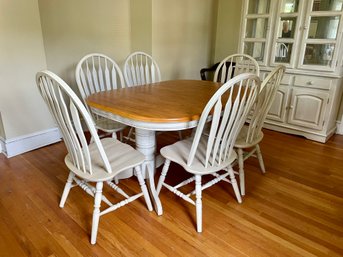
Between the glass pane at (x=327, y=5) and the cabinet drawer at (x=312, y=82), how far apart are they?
68 centimetres

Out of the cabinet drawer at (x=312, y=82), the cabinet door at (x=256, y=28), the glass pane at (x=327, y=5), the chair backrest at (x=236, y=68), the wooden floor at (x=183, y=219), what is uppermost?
the glass pane at (x=327, y=5)

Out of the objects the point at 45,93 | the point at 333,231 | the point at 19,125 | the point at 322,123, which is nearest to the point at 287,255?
the point at 333,231

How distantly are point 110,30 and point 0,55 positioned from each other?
1.21 metres

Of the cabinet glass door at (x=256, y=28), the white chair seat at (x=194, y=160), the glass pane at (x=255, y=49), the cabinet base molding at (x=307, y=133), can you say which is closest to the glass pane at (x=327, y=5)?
the cabinet glass door at (x=256, y=28)

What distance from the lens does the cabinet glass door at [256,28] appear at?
3025 mm

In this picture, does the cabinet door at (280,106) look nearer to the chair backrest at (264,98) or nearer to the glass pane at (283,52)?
the glass pane at (283,52)

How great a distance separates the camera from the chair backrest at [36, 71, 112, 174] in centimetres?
124

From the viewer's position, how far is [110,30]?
9.90 ft

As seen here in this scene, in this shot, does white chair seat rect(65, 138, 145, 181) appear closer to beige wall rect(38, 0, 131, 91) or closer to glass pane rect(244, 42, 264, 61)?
beige wall rect(38, 0, 131, 91)

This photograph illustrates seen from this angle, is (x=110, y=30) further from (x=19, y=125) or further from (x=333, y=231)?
(x=333, y=231)

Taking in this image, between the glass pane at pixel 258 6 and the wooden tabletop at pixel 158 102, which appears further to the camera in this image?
the glass pane at pixel 258 6

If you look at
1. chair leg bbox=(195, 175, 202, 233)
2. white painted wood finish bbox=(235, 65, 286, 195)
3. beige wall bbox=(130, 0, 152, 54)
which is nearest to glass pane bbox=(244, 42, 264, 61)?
beige wall bbox=(130, 0, 152, 54)

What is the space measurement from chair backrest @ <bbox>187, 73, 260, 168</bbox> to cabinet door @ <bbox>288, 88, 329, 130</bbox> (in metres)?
1.68

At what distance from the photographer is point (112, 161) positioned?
1.54 meters
